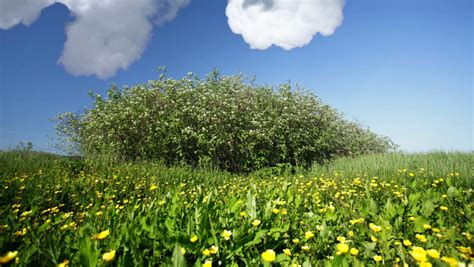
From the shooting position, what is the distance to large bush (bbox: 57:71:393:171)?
11273 mm

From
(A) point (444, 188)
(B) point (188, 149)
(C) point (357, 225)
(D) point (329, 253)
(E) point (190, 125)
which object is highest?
(E) point (190, 125)

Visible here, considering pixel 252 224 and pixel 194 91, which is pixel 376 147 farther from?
pixel 252 224

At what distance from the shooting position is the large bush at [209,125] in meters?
11.3

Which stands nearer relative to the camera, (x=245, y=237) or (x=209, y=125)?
(x=245, y=237)

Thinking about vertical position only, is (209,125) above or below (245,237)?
above

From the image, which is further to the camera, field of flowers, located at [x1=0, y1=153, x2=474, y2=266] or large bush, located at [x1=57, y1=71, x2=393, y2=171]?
large bush, located at [x1=57, y1=71, x2=393, y2=171]

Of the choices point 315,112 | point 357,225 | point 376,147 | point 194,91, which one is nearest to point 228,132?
point 194,91

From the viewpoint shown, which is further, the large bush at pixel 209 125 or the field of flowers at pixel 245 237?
the large bush at pixel 209 125

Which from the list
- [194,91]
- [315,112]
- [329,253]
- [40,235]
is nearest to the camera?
[40,235]

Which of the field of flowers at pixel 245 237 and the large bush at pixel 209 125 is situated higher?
the large bush at pixel 209 125

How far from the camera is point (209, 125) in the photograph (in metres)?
11.4

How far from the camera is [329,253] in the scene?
8.44 ft

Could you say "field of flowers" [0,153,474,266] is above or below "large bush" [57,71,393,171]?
below

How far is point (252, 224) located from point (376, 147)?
2017 cm
